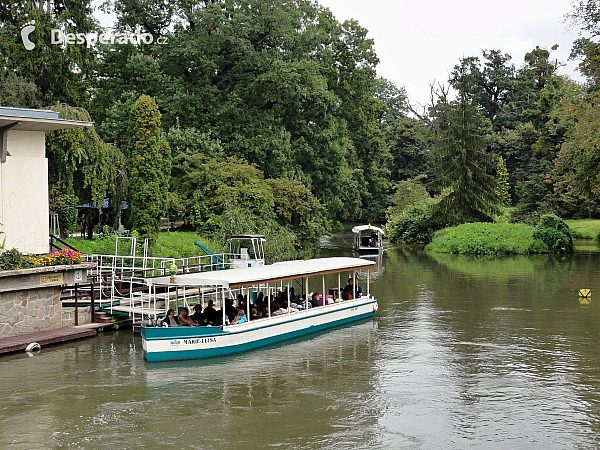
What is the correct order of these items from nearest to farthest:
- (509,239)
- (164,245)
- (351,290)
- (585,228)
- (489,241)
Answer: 1. (351,290)
2. (164,245)
3. (489,241)
4. (509,239)
5. (585,228)

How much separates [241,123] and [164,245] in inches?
705

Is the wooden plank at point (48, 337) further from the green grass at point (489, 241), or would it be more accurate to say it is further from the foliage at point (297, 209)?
the green grass at point (489, 241)

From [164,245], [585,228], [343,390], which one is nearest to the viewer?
[343,390]

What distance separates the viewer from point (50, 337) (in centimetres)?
2214

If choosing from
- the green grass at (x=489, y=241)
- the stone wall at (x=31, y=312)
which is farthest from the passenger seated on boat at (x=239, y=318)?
the green grass at (x=489, y=241)

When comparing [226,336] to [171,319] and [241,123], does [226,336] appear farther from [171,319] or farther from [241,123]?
[241,123]

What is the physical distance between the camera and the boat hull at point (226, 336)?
2045cm

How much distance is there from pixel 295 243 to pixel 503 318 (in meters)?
22.1

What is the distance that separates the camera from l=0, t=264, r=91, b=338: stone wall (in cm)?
2154

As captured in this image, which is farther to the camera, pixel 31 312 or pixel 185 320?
pixel 31 312

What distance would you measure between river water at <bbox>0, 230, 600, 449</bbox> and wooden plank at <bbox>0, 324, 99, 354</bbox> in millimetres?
303

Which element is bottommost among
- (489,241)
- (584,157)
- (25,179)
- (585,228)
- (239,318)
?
(239,318)

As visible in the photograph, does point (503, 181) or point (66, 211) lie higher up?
point (503, 181)

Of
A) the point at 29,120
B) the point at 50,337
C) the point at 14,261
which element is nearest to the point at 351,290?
the point at 50,337
